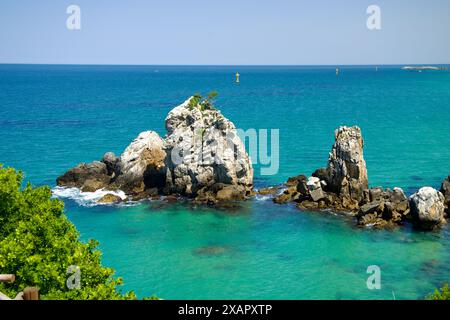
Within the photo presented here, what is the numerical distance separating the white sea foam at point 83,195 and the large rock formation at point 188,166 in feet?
2.82

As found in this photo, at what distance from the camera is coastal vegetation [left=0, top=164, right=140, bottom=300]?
2284 cm

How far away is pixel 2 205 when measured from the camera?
1097 inches

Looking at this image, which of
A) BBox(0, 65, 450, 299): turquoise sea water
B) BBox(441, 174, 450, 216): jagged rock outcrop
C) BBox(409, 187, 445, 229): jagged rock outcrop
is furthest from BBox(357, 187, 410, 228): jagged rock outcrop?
BBox(441, 174, 450, 216): jagged rock outcrop

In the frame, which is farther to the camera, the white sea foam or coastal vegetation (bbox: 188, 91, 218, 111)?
coastal vegetation (bbox: 188, 91, 218, 111)

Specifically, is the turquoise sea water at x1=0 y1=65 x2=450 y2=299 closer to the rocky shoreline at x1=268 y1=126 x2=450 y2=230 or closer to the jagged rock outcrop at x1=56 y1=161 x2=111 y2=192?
the rocky shoreline at x1=268 y1=126 x2=450 y2=230

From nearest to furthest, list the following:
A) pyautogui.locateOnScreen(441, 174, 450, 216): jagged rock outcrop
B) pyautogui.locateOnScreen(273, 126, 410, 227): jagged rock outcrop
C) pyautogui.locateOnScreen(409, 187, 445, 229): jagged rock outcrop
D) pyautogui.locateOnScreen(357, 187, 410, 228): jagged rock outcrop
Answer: pyautogui.locateOnScreen(409, 187, 445, 229): jagged rock outcrop → pyautogui.locateOnScreen(357, 187, 410, 228): jagged rock outcrop → pyautogui.locateOnScreen(273, 126, 410, 227): jagged rock outcrop → pyautogui.locateOnScreen(441, 174, 450, 216): jagged rock outcrop

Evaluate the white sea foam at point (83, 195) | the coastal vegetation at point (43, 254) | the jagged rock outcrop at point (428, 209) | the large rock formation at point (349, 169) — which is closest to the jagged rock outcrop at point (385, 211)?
the jagged rock outcrop at point (428, 209)

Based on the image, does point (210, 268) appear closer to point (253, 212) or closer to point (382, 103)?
point (253, 212)

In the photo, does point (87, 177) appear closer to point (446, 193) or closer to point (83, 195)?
point (83, 195)

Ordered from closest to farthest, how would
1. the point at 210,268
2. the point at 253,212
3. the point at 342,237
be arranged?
the point at 210,268 → the point at 342,237 → the point at 253,212

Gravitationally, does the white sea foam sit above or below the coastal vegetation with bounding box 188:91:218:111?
below

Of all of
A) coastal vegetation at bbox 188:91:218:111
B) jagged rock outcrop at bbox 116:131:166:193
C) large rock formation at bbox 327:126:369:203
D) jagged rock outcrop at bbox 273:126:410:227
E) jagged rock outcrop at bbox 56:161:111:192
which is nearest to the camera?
jagged rock outcrop at bbox 273:126:410:227
